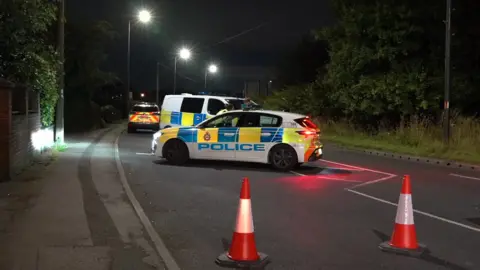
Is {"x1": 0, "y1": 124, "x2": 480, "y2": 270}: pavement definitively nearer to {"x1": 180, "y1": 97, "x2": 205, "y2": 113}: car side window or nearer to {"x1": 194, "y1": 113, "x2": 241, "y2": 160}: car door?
{"x1": 194, "y1": 113, "x2": 241, "y2": 160}: car door

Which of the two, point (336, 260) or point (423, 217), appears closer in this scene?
point (336, 260)

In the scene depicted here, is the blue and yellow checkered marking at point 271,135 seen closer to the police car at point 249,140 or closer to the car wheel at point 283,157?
the police car at point 249,140

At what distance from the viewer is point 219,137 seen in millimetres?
13969

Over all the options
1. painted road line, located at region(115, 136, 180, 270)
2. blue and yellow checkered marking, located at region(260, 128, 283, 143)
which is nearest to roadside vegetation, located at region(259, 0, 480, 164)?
blue and yellow checkered marking, located at region(260, 128, 283, 143)

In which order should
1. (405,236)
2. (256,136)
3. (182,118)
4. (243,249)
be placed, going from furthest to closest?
1. (182,118)
2. (256,136)
3. (405,236)
4. (243,249)

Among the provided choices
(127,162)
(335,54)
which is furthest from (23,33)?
(335,54)

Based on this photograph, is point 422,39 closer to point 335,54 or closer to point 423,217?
point 335,54

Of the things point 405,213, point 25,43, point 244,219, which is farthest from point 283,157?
point 244,219

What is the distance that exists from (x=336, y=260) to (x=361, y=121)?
78.2ft

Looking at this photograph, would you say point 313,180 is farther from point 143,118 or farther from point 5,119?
point 143,118

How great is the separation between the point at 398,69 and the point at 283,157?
13.5 m

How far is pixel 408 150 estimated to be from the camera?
63.7 feet

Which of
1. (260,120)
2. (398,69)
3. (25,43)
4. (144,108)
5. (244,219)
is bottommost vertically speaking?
(244,219)

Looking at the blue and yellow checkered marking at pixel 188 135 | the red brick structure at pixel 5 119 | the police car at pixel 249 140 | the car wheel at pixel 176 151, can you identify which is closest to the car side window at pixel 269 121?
the police car at pixel 249 140
